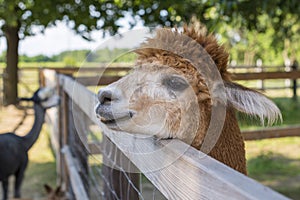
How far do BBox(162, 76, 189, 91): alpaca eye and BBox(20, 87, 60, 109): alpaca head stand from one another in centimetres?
424

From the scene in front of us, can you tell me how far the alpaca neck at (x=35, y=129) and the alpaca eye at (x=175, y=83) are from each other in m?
4.13

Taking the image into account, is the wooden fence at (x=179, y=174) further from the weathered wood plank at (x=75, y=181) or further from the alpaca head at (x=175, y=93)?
the weathered wood plank at (x=75, y=181)

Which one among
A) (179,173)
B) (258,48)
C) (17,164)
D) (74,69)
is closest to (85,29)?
(17,164)

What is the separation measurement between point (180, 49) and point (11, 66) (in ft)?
46.2

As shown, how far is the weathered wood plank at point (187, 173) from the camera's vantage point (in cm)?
93

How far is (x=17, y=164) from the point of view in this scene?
18.1 ft

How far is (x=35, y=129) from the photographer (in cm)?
596

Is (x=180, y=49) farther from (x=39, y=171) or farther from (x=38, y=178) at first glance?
(x=39, y=171)

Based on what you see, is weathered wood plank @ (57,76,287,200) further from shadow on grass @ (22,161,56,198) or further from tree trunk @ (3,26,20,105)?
tree trunk @ (3,26,20,105)

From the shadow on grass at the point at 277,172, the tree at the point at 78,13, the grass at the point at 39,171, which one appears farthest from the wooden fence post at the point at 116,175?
the grass at the point at 39,171

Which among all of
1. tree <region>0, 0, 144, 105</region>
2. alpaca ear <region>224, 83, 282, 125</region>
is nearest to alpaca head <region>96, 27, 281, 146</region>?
alpaca ear <region>224, 83, 282, 125</region>

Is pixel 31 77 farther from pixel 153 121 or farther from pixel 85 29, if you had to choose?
pixel 153 121

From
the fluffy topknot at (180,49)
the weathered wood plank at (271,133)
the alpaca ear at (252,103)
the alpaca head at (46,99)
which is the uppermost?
the fluffy topknot at (180,49)

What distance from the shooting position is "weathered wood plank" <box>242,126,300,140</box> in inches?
210
